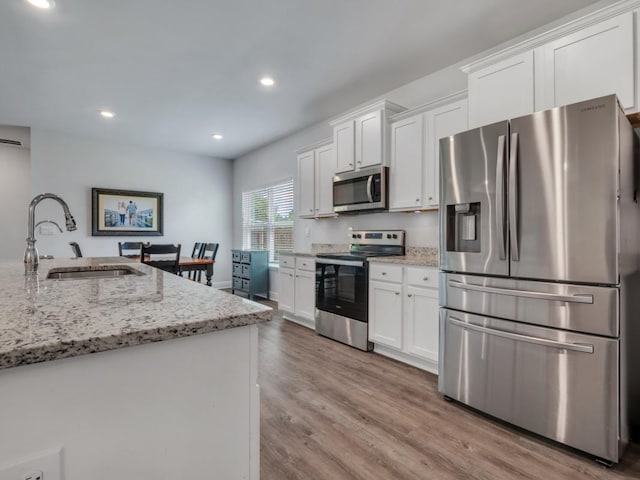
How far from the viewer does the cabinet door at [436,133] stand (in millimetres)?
2805

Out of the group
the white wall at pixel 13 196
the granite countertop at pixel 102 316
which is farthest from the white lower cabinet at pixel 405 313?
the white wall at pixel 13 196

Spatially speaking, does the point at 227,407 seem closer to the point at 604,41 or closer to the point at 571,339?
the point at 571,339

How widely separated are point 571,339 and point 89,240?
251 inches

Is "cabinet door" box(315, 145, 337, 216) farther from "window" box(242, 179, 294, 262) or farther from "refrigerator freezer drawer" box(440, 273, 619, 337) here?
"refrigerator freezer drawer" box(440, 273, 619, 337)

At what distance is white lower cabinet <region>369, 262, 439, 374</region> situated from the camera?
105 inches

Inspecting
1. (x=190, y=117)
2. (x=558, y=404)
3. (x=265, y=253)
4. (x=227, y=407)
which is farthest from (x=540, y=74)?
(x=265, y=253)

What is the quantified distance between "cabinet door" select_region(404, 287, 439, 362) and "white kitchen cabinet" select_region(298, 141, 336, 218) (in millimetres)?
1699

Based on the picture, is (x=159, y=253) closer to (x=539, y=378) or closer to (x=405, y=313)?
(x=405, y=313)

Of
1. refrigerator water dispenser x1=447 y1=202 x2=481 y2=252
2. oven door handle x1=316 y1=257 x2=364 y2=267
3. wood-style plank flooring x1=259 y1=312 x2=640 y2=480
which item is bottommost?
wood-style plank flooring x1=259 y1=312 x2=640 y2=480

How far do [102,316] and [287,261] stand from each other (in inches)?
142

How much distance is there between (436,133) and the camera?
116 inches

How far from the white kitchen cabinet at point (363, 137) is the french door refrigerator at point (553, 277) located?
1.26m

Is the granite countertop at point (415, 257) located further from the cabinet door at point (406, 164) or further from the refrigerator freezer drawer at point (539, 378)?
the refrigerator freezer drawer at point (539, 378)

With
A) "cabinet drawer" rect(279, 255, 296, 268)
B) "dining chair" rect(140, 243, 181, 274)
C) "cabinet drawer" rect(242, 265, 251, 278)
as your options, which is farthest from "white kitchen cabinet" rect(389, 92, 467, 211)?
"cabinet drawer" rect(242, 265, 251, 278)
